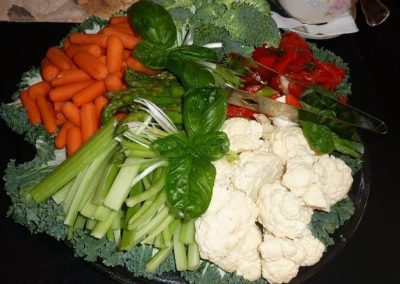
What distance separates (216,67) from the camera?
1.39 metres

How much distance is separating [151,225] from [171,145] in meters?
0.22

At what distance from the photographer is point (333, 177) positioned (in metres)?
1.26

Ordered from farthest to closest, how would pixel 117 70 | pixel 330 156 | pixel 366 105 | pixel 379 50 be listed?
pixel 379 50 → pixel 366 105 → pixel 117 70 → pixel 330 156

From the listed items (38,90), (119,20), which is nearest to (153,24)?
(119,20)

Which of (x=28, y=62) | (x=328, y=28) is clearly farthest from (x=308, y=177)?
(x=28, y=62)

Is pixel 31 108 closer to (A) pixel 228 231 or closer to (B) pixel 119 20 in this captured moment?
(B) pixel 119 20

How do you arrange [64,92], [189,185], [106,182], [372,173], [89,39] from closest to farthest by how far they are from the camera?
1. [189,185]
2. [106,182]
3. [64,92]
4. [89,39]
5. [372,173]

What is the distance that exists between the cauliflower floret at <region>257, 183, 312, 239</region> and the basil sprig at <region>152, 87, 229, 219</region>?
0.17 metres

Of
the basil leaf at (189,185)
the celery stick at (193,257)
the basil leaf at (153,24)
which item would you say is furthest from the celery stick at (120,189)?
the basil leaf at (153,24)

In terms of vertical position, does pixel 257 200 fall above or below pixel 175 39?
below

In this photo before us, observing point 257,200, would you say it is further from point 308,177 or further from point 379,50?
point 379,50

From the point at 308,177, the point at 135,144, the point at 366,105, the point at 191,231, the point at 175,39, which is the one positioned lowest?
the point at 366,105

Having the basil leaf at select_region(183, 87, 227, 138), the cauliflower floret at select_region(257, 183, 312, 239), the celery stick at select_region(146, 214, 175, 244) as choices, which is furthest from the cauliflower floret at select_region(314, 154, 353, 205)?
the celery stick at select_region(146, 214, 175, 244)

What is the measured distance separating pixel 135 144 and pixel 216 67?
1.32 ft
